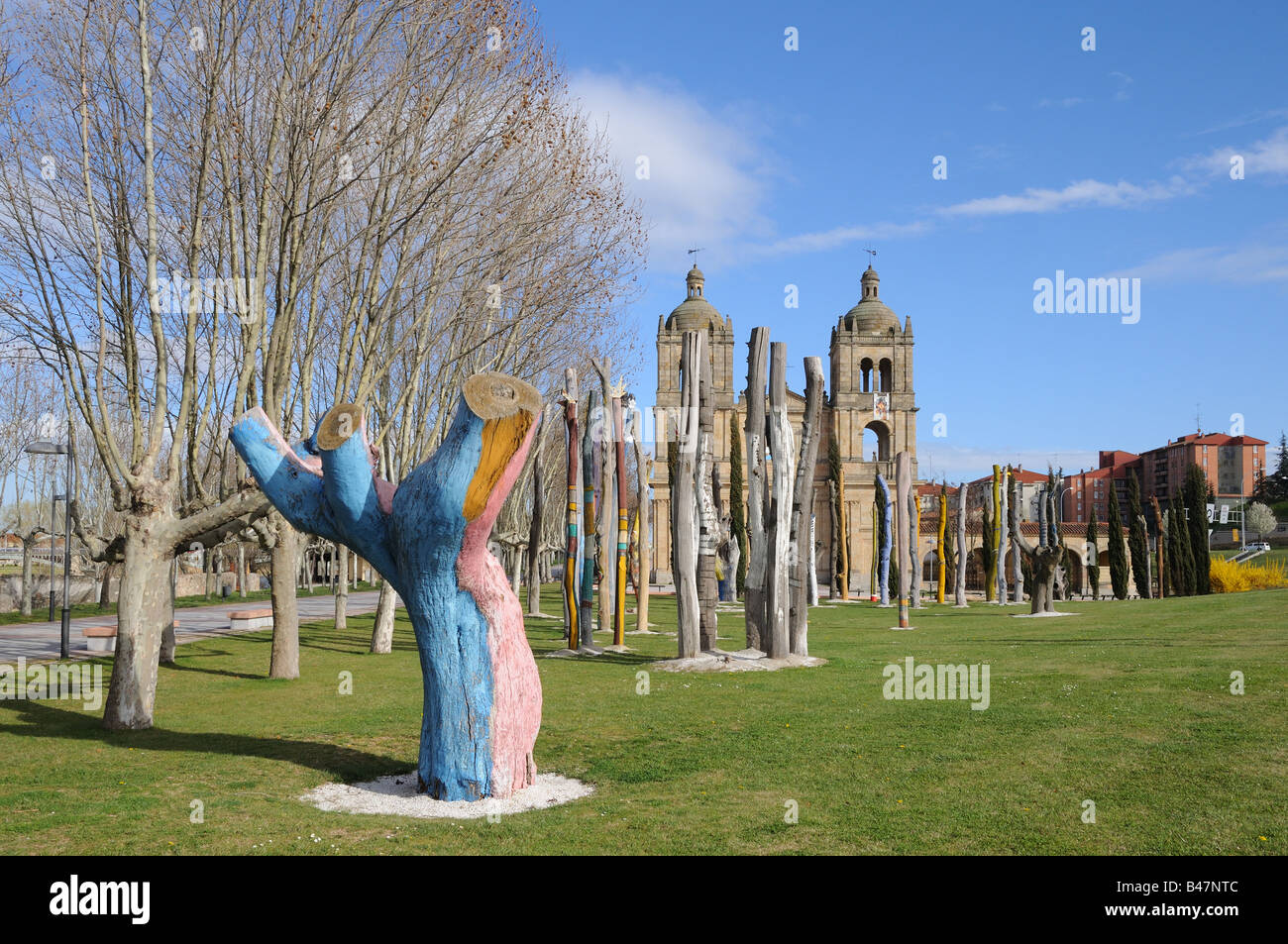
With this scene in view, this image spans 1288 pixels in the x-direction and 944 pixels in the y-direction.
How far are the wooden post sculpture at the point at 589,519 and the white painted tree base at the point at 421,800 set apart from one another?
33.7ft

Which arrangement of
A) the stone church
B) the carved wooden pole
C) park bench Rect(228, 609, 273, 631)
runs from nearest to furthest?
the carved wooden pole
park bench Rect(228, 609, 273, 631)
the stone church

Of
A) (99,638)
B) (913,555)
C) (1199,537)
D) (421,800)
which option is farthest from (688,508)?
(1199,537)

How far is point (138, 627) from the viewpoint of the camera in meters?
9.88

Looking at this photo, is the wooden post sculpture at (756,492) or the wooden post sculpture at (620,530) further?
the wooden post sculpture at (620,530)

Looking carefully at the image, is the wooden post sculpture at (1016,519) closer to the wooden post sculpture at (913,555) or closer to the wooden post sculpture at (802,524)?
the wooden post sculpture at (913,555)

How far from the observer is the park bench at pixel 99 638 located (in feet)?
58.1

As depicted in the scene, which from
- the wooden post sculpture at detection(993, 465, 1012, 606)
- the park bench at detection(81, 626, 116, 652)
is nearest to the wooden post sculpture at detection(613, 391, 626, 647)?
the park bench at detection(81, 626, 116, 652)

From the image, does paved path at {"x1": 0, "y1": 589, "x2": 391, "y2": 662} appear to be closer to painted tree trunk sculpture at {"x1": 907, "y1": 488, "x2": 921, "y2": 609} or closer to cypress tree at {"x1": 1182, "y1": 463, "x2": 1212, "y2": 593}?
painted tree trunk sculpture at {"x1": 907, "y1": 488, "x2": 921, "y2": 609}

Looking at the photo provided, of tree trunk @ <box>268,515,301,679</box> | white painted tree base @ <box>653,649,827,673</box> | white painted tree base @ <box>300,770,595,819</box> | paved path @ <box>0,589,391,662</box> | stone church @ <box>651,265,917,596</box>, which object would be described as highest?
stone church @ <box>651,265,917,596</box>

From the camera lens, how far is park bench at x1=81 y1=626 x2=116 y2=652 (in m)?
17.7

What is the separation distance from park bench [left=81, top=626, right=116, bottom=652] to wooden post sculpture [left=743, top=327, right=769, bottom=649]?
37.6 feet

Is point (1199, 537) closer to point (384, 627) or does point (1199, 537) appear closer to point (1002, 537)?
point (1002, 537)

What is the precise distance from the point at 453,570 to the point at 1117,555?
3837 cm

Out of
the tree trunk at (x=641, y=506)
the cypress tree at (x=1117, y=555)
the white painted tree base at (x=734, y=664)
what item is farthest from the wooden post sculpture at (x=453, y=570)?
the cypress tree at (x=1117, y=555)
